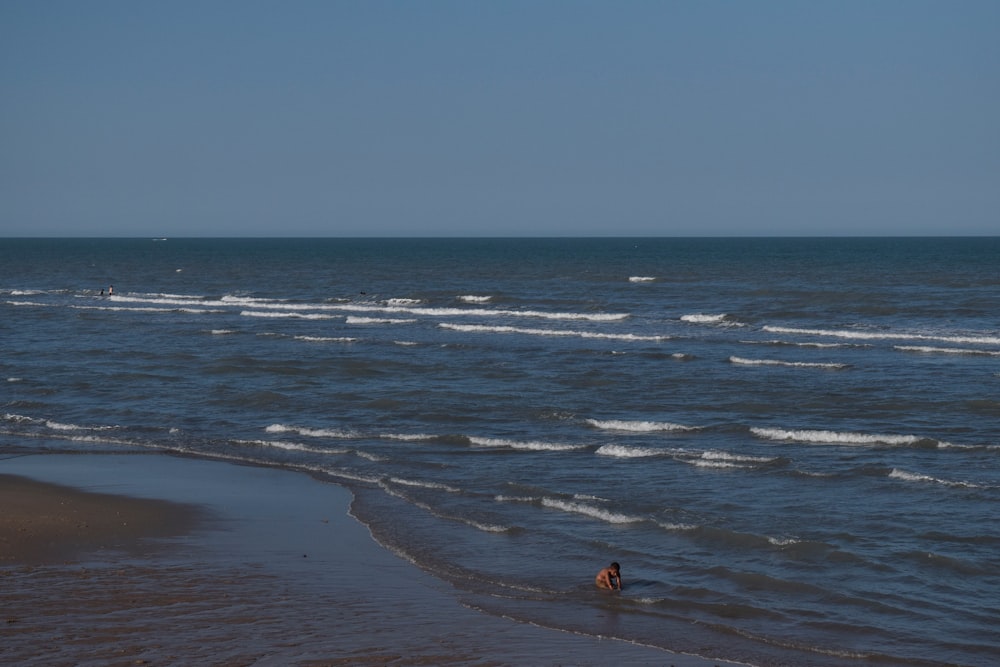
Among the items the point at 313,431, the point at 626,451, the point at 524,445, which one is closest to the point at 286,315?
the point at 313,431

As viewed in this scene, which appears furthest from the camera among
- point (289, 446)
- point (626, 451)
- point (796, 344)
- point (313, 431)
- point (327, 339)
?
point (327, 339)

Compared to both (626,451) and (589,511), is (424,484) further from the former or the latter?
(626,451)

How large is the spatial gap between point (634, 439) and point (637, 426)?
1.25 metres

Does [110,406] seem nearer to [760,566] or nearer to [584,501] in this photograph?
[584,501]

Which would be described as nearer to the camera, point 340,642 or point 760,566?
point 340,642

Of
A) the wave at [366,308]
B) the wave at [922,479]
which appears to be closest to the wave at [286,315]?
the wave at [366,308]

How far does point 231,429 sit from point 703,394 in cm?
1119


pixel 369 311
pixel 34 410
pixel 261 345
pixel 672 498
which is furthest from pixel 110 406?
pixel 369 311

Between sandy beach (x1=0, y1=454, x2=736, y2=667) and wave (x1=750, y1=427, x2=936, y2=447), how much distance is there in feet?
28.8

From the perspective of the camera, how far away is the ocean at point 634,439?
1284 centimetres

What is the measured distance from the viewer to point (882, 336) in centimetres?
3834

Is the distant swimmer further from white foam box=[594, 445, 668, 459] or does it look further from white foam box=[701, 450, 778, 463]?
white foam box=[594, 445, 668, 459]

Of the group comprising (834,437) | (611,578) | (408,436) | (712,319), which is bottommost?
(408,436)

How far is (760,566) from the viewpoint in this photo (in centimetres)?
1402
